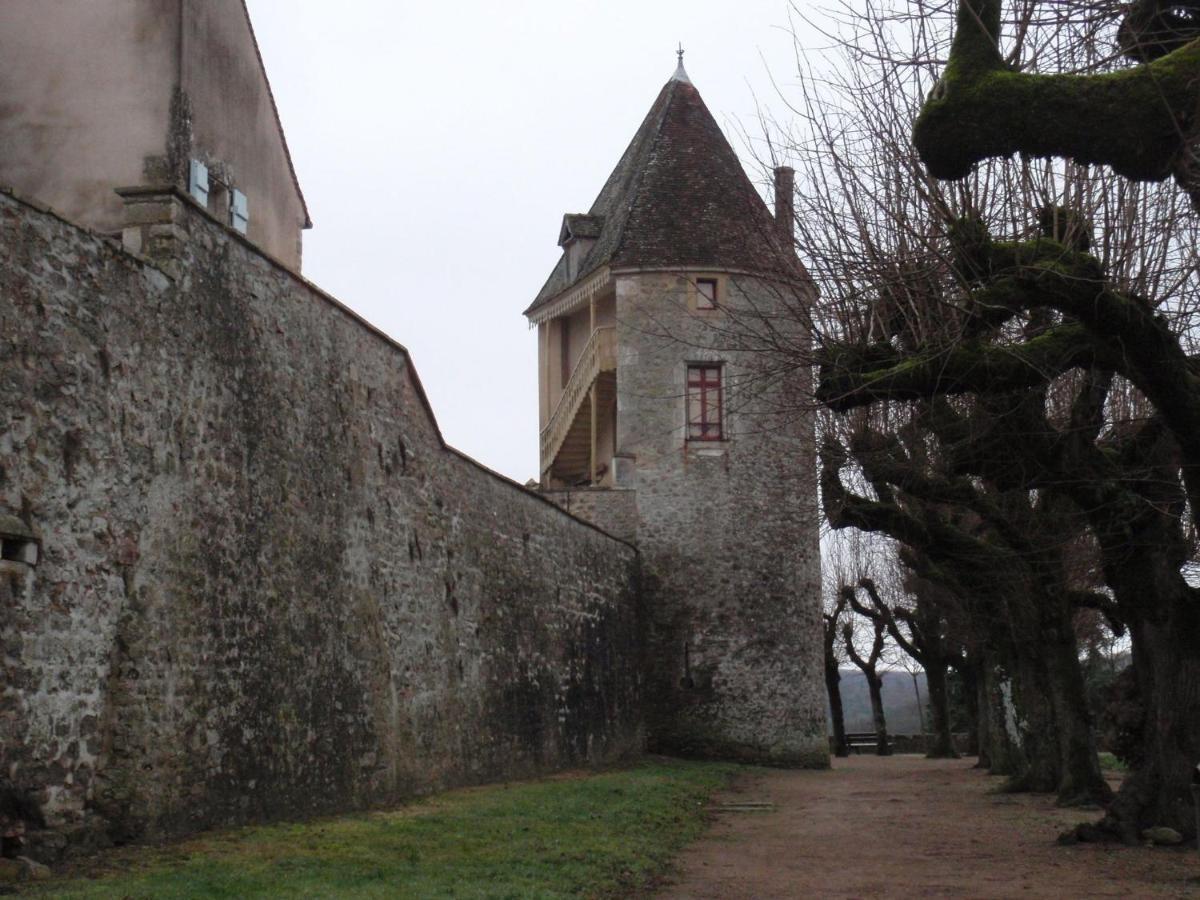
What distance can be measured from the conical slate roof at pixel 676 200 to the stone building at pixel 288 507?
0.26ft

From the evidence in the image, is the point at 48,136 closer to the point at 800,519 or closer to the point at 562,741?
the point at 562,741

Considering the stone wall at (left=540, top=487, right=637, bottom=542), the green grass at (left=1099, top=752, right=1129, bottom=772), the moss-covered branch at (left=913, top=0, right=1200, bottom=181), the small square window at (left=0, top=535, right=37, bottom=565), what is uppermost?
the stone wall at (left=540, top=487, right=637, bottom=542)

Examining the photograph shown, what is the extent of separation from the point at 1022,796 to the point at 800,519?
Answer: 920 centimetres

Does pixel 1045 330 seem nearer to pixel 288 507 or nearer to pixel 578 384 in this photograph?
pixel 288 507

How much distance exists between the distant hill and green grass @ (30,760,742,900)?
5725 centimetres

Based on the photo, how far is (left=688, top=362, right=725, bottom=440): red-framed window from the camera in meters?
26.7

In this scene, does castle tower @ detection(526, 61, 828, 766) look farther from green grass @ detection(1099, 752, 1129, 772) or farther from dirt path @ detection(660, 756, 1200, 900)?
dirt path @ detection(660, 756, 1200, 900)

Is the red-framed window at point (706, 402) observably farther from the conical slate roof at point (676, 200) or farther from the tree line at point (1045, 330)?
the tree line at point (1045, 330)

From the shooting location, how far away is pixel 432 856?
9.48 metres

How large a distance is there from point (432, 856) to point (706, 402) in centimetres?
1770

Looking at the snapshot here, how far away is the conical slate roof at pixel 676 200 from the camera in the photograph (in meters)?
26.8

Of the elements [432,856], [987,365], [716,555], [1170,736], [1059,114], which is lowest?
[432,856]

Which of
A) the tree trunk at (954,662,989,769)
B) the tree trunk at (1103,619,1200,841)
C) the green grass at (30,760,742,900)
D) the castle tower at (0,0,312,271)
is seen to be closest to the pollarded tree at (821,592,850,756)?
the tree trunk at (954,662,989,769)

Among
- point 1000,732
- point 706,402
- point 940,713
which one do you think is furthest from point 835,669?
point 1000,732
